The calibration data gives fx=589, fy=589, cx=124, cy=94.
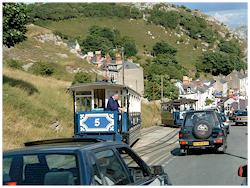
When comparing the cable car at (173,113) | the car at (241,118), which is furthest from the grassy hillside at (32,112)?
the car at (241,118)

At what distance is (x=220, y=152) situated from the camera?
21.2 metres

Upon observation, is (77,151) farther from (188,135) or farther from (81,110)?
(81,110)

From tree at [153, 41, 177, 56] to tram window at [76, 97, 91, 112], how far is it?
498 feet

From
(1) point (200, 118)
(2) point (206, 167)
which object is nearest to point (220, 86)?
(1) point (200, 118)

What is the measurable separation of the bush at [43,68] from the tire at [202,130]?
166 ft

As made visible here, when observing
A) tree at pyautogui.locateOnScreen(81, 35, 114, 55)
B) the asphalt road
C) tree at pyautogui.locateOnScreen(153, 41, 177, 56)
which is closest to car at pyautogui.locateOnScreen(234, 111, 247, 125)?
the asphalt road

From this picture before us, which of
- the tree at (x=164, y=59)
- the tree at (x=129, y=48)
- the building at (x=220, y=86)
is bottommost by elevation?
the building at (x=220, y=86)

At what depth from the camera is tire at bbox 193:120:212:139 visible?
824 inches

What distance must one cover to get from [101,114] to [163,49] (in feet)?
510

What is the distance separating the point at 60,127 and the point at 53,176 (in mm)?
27239

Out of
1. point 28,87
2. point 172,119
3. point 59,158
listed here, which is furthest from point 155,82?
point 59,158

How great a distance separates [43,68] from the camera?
237ft

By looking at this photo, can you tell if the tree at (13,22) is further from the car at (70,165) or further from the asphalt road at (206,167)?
the car at (70,165)

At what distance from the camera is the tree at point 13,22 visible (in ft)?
91.9
